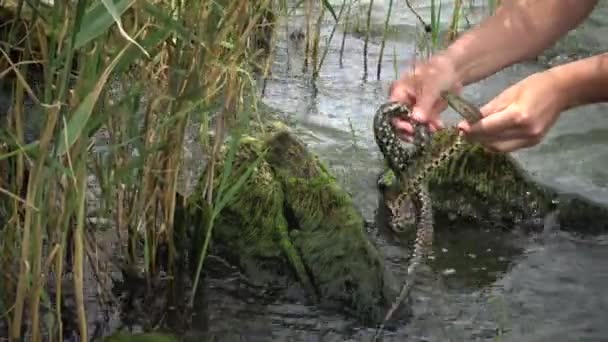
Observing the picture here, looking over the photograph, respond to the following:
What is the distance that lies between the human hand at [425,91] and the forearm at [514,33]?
0.38 ft

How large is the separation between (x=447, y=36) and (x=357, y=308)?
271 centimetres

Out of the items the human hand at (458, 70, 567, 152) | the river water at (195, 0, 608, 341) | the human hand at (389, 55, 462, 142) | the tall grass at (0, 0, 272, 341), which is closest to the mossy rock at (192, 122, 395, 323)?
the river water at (195, 0, 608, 341)

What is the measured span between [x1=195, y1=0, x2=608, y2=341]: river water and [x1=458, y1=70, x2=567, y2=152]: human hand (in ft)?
2.33

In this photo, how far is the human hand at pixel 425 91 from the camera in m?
2.42

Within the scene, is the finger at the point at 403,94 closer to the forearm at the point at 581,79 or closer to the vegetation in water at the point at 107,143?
the vegetation in water at the point at 107,143

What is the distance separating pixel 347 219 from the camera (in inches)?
123

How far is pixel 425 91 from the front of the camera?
2447 millimetres

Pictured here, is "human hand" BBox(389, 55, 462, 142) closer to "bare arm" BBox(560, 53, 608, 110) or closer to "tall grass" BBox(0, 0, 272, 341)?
"bare arm" BBox(560, 53, 608, 110)

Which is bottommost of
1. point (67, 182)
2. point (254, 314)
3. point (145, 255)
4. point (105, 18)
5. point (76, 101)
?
point (254, 314)

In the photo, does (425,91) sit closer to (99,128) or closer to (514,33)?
(514,33)

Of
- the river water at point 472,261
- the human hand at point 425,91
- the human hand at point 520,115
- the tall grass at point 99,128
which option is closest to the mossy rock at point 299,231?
the river water at point 472,261

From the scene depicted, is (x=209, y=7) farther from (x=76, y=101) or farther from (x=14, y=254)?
(x=14, y=254)

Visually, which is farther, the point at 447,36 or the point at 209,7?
the point at 447,36

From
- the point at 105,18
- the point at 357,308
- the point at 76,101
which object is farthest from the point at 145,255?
the point at 105,18
